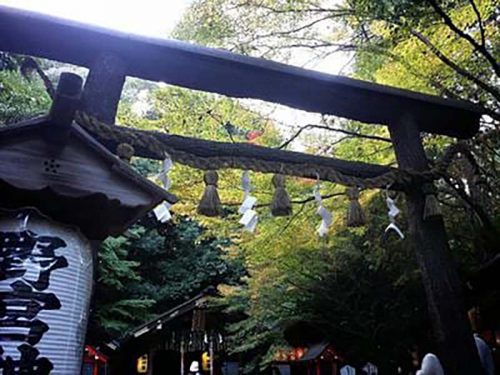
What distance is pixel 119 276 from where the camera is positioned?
553 inches

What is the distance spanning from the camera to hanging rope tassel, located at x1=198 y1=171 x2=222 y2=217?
3.27 m

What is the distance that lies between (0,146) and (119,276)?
12.8 m

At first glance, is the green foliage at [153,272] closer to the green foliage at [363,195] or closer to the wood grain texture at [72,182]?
the green foliage at [363,195]

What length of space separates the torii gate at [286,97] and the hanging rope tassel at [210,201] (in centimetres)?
20

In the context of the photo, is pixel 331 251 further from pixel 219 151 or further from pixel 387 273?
pixel 219 151

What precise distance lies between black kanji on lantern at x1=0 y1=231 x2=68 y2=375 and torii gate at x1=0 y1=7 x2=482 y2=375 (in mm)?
1322

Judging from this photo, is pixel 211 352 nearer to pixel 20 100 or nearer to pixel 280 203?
pixel 20 100

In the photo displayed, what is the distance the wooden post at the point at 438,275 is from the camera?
359 centimetres

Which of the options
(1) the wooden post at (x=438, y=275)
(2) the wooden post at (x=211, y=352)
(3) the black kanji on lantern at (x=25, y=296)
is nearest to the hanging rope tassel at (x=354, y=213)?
(1) the wooden post at (x=438, y=275)

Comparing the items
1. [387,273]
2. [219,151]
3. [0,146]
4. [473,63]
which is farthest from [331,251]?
[0,146]

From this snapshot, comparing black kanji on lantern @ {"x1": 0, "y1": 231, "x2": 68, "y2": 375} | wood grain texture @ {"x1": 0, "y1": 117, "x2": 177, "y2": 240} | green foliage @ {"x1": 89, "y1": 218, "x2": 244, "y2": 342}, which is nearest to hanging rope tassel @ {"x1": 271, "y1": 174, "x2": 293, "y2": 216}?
wood grain texture @ {"x1": 0, "y1": 117, "x2": 177, "y2": 240}

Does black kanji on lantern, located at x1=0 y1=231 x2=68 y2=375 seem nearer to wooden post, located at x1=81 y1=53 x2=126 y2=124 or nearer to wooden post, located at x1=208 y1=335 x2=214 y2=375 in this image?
wooden post, located at x1=81 y1=53 x2=126 y2=124

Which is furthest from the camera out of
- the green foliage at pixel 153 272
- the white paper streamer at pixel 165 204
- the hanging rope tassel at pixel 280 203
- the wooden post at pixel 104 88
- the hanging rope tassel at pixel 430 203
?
the green foliage at pixel 153 272

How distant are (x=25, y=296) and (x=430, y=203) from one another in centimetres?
321
